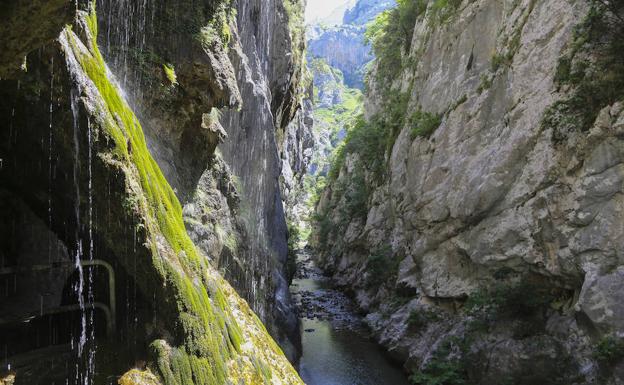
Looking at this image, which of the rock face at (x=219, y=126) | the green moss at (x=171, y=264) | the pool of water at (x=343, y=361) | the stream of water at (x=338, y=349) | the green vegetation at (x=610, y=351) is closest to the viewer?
the green moss at (x=171, y=264)

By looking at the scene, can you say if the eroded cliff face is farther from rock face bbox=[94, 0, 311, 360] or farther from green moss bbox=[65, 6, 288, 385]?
green moss bbox=[65, 6, 288, 385]

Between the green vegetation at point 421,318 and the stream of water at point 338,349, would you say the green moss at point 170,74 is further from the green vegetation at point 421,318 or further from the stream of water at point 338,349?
the green vegetation at point 421,318

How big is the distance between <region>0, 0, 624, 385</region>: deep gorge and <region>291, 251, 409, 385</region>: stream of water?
165 millimetres

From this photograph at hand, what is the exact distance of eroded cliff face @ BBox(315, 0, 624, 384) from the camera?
535 inches

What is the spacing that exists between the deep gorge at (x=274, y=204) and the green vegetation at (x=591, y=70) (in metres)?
0.07

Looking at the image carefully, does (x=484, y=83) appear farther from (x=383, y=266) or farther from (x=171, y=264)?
(x=171, y=264)

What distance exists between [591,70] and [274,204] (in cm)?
1812

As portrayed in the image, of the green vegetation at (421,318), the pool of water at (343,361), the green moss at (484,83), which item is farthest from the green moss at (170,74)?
the green vegetation at (421,318)

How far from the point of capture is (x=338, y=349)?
75.0ft

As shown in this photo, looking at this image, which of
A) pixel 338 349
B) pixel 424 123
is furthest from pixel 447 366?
pixel 424 123

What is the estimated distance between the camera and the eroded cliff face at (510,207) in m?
13.6

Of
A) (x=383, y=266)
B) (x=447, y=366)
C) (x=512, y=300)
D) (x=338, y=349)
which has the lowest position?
(x=338, y=349)

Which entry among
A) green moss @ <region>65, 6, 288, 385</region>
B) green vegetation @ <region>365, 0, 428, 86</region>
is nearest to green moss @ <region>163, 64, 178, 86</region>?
green moss @ <region>65, 6, 288, 385</region>

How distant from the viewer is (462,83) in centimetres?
2212
